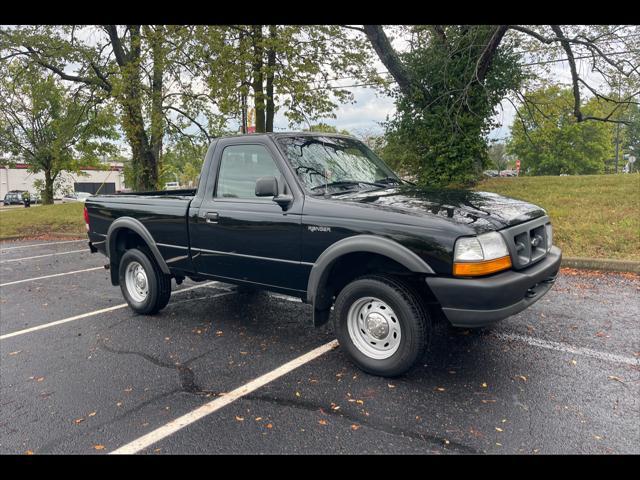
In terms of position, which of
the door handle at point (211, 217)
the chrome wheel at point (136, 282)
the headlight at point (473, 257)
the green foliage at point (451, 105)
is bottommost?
the chrome wheel at point (136, 282)

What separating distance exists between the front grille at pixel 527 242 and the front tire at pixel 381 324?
796mm

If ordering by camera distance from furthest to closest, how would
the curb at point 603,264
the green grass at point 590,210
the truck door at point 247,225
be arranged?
the green grass at point 590,210 → the curb at point 603,264 → the truck door at point 247,225

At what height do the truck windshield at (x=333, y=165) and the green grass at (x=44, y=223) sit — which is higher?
the truck windshield at (x=333, y=165)

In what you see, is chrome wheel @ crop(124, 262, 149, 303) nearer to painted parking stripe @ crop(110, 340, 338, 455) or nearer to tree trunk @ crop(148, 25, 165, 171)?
painted parking stripe @ crop(110, 340, 338, 455)

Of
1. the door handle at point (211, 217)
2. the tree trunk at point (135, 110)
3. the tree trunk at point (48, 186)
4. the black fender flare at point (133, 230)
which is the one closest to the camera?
the door handle at point (211, 217)

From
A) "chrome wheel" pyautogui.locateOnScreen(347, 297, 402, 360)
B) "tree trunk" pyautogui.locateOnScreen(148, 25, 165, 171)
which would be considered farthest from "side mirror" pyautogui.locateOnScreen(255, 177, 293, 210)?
"tree trunk" pyautogui.locateOnScreen(148, 25, 165, 171)

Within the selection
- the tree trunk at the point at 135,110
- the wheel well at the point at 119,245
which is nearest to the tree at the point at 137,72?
the tree trunk at the point at 135,110

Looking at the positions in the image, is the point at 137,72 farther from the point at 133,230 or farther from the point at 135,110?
the point at 133,230

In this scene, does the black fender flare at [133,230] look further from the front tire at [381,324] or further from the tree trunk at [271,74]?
the tree trunk at [271,74]

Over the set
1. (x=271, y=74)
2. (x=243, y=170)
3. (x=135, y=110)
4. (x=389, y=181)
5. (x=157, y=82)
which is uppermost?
(x=157, y=82)

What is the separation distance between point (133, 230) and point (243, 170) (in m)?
1.79

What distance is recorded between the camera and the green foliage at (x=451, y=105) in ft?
40.5

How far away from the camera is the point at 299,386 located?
3.54 metres

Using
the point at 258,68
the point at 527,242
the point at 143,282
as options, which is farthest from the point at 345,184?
the point at 258,68
